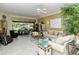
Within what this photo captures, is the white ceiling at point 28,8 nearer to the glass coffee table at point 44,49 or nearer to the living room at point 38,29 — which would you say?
the living room at point 38,29

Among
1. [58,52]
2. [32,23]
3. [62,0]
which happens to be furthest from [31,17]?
[58,52]

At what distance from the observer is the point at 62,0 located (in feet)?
9.87

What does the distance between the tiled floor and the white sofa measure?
0.55m

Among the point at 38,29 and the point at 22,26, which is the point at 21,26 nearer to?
the point at 22,26

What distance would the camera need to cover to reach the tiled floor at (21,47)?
3.05 m

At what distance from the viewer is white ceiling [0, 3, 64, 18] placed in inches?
119

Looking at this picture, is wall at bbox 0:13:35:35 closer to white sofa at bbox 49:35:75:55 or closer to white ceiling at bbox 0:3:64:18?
white ceiling at bbox 0:3:64:18

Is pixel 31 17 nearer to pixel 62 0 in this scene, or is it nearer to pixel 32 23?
pixel 32 23

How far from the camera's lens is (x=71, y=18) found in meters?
2.95

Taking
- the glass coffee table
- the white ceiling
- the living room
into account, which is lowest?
the glass coffee table

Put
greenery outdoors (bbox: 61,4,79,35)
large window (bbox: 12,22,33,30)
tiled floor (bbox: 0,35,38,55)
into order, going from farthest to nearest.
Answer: large window (bbox: 12,22,33,30) < tiled floor (bbox: 0,35,38,55) < greenery outdoors (bbox: 61,4,79,35)

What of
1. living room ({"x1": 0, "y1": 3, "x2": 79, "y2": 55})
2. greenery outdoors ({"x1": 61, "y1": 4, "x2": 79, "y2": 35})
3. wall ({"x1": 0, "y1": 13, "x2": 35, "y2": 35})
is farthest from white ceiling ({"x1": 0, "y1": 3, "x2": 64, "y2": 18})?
greenery outdoors ({"x1": 61, "y1": 4, "x2": 79, "y2": 35})

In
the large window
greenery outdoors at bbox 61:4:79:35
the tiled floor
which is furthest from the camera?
the large window
